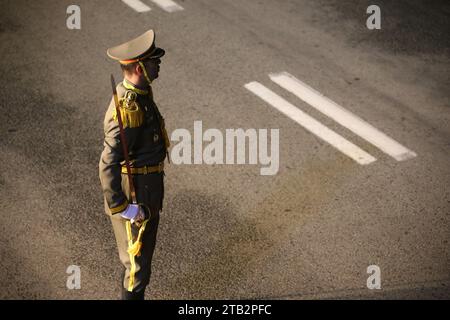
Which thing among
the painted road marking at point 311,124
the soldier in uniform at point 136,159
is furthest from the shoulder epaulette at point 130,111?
the painted road marking at point 311,124

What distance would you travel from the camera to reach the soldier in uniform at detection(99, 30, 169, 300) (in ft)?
13.3

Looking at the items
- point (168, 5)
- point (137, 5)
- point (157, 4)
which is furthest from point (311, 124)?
point (137, 5)

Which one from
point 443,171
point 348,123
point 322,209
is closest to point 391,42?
point 348,123

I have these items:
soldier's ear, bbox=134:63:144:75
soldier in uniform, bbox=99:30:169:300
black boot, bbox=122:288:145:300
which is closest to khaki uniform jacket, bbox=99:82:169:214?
soldier in uniform, bbox=99:30:169:300

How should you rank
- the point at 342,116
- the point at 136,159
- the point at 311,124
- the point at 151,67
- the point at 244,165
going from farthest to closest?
the point at 342,116 < the point at 311,124 < the point at 244,165 < the point at 136,159 < the point at 151,67

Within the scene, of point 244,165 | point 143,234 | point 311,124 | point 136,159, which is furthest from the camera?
point 311,124

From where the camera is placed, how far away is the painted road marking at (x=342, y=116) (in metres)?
6.70

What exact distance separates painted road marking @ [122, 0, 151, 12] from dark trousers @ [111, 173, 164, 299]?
18.7 feet

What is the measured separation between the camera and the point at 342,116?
720 centimetres

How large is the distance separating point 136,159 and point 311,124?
11.0ft

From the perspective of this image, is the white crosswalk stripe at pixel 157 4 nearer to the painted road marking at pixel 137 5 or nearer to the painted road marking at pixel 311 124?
the painted road marking at pixel 137 5

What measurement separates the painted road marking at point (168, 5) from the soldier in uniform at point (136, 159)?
5405 millimetres

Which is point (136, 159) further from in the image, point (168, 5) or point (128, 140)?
point (168, 5)
